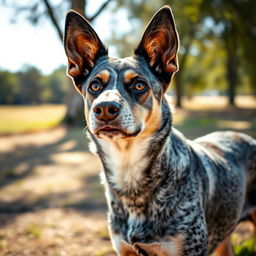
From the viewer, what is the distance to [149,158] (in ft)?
9.02

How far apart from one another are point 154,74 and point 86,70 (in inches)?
29.4

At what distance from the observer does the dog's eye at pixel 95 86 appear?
9.12 feet

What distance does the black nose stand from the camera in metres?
2.36

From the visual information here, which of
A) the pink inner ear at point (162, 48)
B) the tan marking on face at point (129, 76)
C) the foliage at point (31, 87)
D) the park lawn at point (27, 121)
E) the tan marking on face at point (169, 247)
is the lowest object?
the foliage at point (31, 87)

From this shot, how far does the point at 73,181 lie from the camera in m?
7.34

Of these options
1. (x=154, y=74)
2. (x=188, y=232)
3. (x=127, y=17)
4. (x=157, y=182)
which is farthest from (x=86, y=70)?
(x=127, y=17)

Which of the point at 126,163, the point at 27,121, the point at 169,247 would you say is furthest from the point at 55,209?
the point at 27,121

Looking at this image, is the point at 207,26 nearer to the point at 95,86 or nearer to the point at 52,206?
the point at 52,206

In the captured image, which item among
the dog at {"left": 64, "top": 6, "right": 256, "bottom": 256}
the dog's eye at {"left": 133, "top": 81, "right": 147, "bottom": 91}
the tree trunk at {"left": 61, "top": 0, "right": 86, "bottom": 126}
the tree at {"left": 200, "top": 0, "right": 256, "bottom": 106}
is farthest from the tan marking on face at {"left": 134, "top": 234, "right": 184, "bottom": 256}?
the tree at {"left": 200, "top": 0, "right": 256, "bottom": 106}

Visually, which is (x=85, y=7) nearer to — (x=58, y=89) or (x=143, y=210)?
(x=143, y=210)

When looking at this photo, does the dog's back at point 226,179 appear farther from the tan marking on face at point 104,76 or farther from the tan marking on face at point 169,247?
the tan marking on face at point 104,76

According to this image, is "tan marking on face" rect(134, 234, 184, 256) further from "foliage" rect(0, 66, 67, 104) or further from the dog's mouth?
"foliage" rect(0, 66, 67, 104)

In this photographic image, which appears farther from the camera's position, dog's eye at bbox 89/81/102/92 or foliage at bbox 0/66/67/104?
foliage at bbox 0/66/67/104

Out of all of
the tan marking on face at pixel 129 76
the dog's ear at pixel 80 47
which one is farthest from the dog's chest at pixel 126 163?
the dog's ear at pixel 80 47
